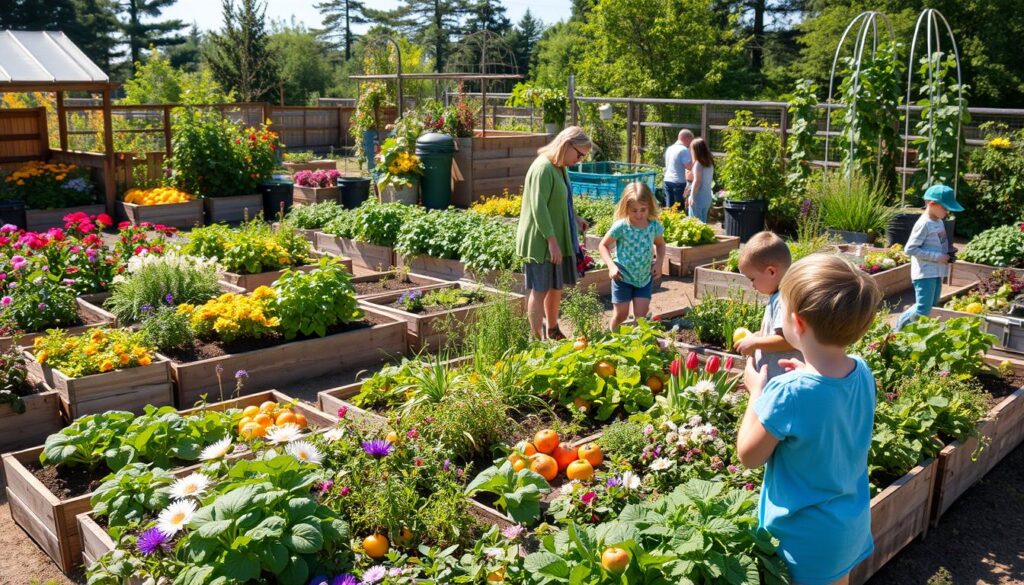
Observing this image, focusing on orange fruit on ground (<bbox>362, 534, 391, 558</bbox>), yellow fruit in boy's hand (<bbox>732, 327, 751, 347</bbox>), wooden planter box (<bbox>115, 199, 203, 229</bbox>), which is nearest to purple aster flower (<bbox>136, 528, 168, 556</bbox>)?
orange fruit on ground (<bbox>362, 534, 391, 558</bbox>)

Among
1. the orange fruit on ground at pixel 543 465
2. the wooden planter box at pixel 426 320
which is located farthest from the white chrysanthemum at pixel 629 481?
the wooden planter box at pixel 426 320

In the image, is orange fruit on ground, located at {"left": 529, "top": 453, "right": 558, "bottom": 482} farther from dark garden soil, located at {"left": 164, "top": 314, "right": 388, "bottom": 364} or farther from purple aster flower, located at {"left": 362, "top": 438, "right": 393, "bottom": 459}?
dark garden soil, located at {"left": 164, "top": 314, "right": 388, "bottom": 364}

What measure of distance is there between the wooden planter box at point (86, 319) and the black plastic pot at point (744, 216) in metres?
8.14

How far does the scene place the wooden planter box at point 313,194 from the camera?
1466 centimetres

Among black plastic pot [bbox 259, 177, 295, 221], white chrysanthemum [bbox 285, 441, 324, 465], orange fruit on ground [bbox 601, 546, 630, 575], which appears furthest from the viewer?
black plastic pot [bbox 259, 177, 295, 221]

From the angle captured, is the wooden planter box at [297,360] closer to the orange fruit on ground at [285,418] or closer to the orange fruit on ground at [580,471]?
the orange fruit on ground at [285,418]

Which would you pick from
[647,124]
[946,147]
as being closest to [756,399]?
[946,147]

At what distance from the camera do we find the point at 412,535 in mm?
3594

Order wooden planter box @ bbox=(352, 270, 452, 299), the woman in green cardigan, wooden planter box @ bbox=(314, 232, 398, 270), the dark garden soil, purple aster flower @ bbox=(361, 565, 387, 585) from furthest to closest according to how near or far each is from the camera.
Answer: wooden planter box @ bbox=(314, 232, 398, 270)
wooden planter box @ bbox=(352, 270, 452, 299)
the woman in green cardigan
the dark garden soil
purple aster flower @ bbox=(361, 565, 387, 585)

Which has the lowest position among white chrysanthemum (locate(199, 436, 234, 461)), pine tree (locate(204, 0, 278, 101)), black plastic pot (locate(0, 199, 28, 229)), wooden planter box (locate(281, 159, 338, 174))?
white chrysanthemum (locate(199, 436, 234, 461))

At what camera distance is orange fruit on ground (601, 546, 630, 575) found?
2865mm

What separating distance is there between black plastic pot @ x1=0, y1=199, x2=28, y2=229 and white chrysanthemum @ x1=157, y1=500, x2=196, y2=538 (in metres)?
10.8

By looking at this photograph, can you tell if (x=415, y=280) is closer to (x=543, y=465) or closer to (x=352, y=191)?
(x=543, y=465)

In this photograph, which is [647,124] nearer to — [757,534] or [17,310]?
[17,310]
